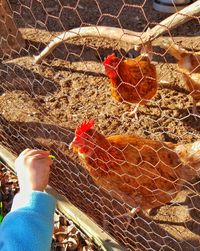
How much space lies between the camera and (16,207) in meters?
1.50

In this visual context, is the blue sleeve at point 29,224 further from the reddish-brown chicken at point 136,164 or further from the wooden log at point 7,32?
the wooden log at point 7,32

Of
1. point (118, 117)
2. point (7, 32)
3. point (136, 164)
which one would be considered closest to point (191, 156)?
point (136, 164)

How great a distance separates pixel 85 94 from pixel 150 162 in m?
1.49

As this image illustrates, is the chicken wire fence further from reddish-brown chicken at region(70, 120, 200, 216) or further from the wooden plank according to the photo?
the wooden plank

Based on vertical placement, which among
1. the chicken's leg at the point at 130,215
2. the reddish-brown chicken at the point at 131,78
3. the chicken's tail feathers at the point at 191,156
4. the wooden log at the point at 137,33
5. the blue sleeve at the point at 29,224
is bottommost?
the chicken's leg at the point at 130,215

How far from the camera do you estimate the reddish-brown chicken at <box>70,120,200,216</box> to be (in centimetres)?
210

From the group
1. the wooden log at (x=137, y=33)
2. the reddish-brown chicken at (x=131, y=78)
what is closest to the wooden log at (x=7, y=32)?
the wooden log at (x=137, y=33)

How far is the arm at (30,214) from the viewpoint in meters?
1.38

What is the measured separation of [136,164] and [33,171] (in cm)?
65

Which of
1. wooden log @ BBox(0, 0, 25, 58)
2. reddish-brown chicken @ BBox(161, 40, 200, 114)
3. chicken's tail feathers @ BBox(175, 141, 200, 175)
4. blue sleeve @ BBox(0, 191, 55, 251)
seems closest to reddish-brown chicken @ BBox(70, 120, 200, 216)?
chicken's tail feathers @ BBox(175, 141, 200, 175)

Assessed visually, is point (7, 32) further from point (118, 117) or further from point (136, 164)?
point (136, 164)

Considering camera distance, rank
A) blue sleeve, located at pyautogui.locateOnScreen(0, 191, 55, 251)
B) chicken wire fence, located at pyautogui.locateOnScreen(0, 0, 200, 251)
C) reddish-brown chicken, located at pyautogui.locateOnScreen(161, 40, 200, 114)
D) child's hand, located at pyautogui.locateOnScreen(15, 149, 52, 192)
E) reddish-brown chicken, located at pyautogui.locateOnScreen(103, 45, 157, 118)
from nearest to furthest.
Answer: blue sleeve, located at pyautogui.locateOnScreen(0, 191, 55, 251) < child's hand, located at pyautogui.locateOnScreen(15, 149, 52, 192) < chicken wire fence, located at pyautogui.locateOnScreen(0, 0, 200, 251) < reddish-brown chicken, located at pyautogui.locateOnScreen(103, 45, 157, 118) < reddish-brown chicken, located at pyautogui.locateOnScreen(161, 40, 200, 114)

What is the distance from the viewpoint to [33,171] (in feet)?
5.24

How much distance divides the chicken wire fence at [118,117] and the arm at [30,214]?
0.53 metres
